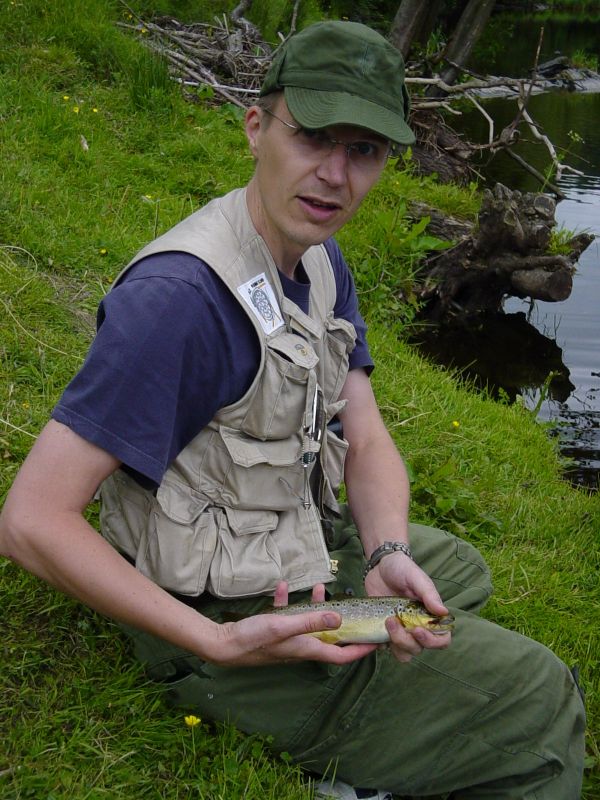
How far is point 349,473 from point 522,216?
5519 millimetres

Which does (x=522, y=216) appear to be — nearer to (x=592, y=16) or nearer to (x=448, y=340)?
(x=448, y=340)

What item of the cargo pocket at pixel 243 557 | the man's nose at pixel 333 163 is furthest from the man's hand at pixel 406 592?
the man's nose at pixel 333 163

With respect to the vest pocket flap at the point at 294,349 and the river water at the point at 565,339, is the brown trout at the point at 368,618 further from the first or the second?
the river water at the point at 565,339

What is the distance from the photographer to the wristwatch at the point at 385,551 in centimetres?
289

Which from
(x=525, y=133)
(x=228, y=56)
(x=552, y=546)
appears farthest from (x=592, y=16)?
(x=552, y=546)

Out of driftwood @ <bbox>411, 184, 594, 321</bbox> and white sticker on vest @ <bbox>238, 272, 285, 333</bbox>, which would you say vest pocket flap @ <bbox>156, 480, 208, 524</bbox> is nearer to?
white sticker on vest @ <bbox>238, 272, 285, 333</bbox>

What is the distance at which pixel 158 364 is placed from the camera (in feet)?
7.24

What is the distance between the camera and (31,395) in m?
4.13

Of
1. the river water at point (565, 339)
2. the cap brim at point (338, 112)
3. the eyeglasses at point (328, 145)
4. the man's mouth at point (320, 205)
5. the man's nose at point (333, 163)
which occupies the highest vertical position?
the cap brim at point (338, 112)

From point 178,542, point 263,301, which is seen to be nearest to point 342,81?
point 263,301

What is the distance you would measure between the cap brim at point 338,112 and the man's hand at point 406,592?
1262 mm

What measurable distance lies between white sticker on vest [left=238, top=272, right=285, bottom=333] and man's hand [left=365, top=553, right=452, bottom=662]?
2.76 feet

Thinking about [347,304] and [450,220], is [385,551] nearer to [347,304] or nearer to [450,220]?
[347,304]

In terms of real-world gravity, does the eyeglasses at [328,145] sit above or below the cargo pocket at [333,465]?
above
